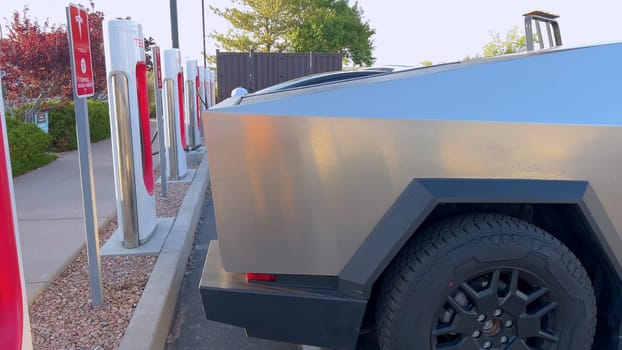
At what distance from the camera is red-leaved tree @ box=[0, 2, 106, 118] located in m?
11.0

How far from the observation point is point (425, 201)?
90.5 inches

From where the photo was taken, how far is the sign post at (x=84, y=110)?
10.6ft

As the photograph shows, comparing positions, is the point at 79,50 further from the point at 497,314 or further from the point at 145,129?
the point at 497,314

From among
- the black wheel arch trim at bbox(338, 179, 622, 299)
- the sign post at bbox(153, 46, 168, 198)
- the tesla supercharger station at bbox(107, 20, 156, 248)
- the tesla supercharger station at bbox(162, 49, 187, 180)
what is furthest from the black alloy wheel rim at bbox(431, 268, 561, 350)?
the tesla supercharger station at bbox(162, 49, 187, 180)

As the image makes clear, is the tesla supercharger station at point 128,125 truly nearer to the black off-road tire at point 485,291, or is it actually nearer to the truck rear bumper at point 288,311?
the truck rear bumper at point 288,311

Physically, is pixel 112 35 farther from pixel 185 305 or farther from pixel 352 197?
pixel 352 197

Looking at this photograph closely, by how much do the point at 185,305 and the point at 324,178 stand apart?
91.1 inches

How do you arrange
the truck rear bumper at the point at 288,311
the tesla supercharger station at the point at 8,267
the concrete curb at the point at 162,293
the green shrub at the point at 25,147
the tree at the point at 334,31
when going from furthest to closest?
1. the tree at the point at 334,31
2. the green shrub at the point at 25,147
3. the concrete curb at the point at 162,293
4. the truck rear bumper at the point at 288,311
5. the tesla supercharger station at the point at 8,267

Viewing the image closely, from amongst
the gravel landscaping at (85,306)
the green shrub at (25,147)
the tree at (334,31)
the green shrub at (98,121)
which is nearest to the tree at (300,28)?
the tree at (334,31)

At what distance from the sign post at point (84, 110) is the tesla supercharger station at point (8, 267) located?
1326 mm

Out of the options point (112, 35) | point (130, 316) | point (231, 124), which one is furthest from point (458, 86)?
point (112, 35)

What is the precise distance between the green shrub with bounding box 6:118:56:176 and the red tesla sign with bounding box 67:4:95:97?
5.72 meters

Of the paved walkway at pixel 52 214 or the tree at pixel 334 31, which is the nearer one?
the paved walkway at pixel 52 214

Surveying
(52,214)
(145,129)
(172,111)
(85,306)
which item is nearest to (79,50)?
(85,306)
